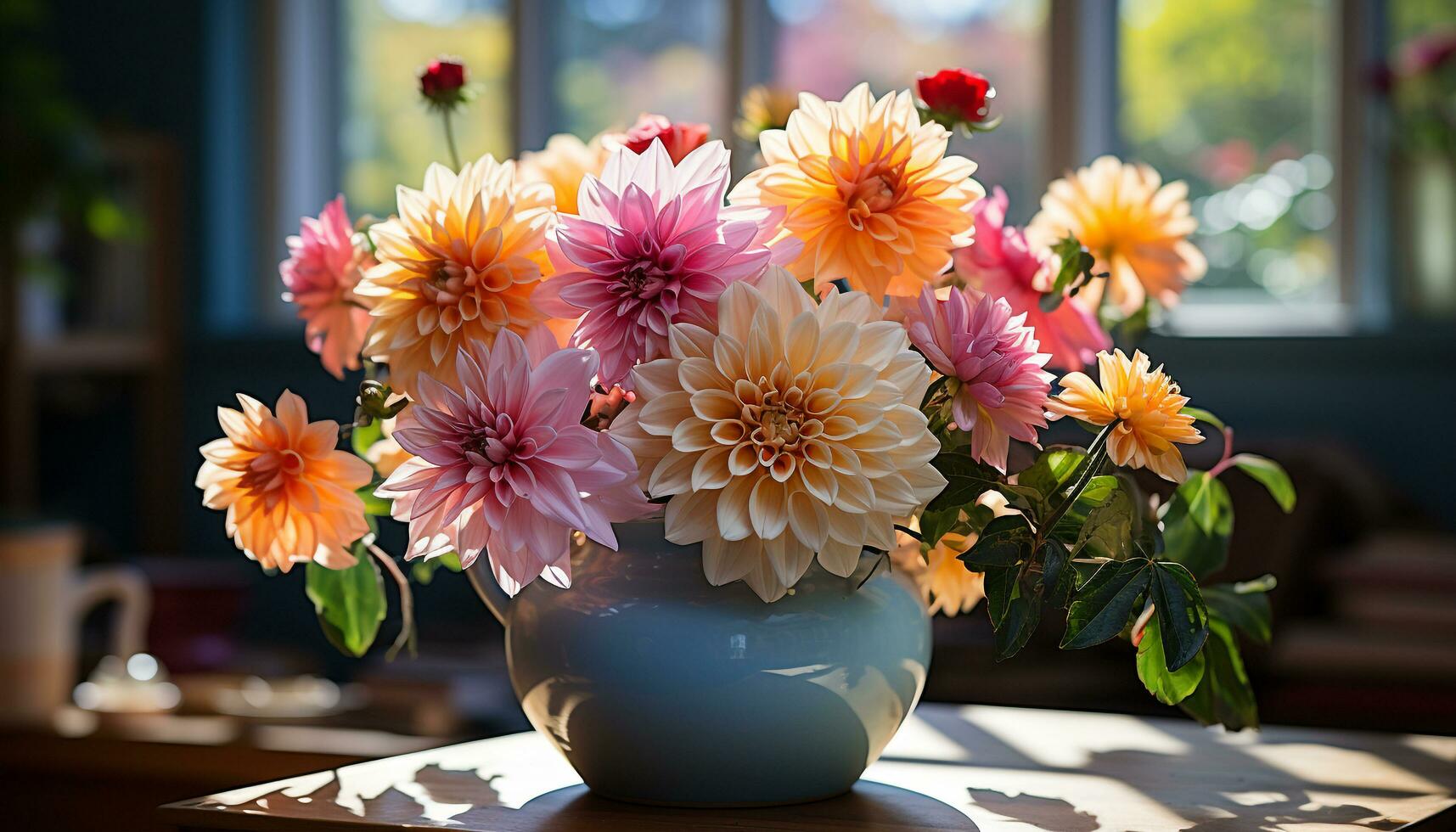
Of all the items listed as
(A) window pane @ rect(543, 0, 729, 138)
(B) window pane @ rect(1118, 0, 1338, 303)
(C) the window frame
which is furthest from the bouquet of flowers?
(A) window pane @ rect(543, 0, 729, 138)

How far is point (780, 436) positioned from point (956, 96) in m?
0.22

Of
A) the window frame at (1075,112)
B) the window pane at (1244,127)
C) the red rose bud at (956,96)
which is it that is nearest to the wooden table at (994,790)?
the red rose bud at (956,96)

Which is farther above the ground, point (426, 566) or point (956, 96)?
point (956, 96)

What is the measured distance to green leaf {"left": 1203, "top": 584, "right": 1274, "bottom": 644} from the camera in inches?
31.2

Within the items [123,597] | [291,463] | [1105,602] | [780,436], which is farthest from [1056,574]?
[123,597]

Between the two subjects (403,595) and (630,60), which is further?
(630,60)

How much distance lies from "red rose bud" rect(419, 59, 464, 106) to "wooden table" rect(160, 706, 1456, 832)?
0.34 metres

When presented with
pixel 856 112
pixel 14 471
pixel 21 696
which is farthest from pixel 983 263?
pixel 14 471

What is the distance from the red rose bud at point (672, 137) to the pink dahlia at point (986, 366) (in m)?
0.14

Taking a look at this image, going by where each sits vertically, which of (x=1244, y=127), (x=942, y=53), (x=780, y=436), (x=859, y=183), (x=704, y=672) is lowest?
(x=704, y=672)

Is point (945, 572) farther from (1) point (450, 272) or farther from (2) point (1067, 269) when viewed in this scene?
(1) point (450, 272)

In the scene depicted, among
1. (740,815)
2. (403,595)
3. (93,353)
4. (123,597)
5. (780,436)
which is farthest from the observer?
(93,353)

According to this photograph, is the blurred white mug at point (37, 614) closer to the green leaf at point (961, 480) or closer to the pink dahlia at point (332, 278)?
the pink dahlia at point (332, 278)

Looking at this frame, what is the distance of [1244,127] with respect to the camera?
9.56ft
